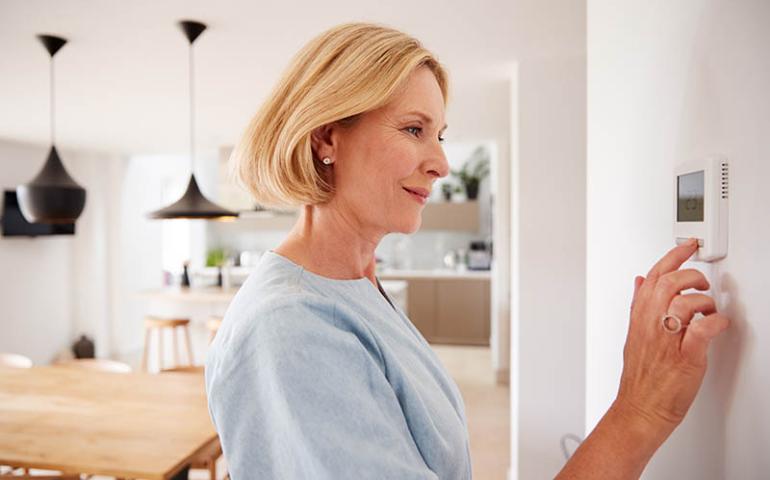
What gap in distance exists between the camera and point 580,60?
2879 millimetres

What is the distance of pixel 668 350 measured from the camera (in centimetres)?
65

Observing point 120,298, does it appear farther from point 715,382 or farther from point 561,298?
point 715,382

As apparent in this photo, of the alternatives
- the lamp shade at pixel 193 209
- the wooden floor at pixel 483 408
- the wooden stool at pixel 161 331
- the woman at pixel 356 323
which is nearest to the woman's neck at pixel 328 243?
the woman at pixel 356 323

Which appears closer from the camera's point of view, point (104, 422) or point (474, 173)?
point (104, 422)

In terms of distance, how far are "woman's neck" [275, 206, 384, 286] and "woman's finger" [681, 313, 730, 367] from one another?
1.51 feet

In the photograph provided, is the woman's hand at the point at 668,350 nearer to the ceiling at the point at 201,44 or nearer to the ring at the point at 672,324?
the ring at the point at 672,324

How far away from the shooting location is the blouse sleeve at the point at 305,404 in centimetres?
62

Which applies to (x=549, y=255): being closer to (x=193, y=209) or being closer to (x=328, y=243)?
(x=193, y=209)

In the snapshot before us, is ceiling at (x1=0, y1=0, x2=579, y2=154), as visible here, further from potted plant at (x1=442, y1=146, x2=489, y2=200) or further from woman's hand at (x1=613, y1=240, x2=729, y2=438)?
potted plant at (x1=442, y1=146, x2=489, y2=200)

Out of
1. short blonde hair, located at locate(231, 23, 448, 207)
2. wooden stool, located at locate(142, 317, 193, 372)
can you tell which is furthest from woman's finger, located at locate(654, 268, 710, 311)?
wooden stool, located at locate(142, 317, 193, 372)

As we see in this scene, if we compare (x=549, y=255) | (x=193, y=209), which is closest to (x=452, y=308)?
(x=549, y=255)

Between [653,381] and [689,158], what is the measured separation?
0.32 metres

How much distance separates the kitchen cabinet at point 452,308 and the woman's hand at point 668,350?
20.6 ft

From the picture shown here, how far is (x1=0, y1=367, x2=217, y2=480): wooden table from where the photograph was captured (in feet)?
6.11
